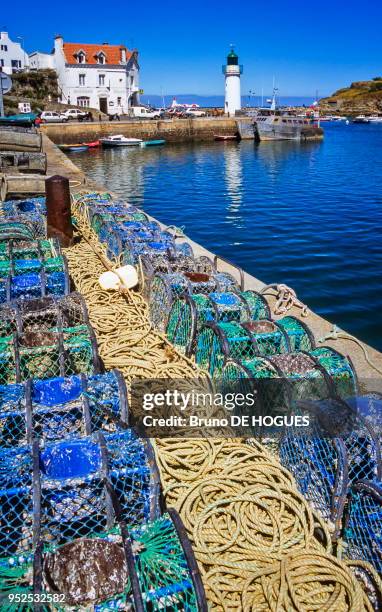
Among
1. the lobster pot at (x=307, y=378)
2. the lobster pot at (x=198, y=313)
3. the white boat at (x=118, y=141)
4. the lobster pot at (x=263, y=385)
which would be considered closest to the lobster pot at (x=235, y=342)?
the lobster pot at (x=198, y=313)

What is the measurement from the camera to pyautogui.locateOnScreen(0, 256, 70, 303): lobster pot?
5688mm

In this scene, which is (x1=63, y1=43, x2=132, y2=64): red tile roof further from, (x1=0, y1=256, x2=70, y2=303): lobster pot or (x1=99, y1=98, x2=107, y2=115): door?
(x1=0, y1=256, x2=70, y2=303): lobster pot

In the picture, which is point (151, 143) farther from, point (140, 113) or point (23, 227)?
point (23, 227)

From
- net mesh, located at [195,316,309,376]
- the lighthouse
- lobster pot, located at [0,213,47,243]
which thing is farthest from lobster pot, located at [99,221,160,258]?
the lighthouse

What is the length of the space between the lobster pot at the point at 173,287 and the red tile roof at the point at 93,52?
62330 mm

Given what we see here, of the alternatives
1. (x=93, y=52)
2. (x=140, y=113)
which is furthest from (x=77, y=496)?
(x=93, y=52)

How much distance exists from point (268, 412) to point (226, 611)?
153cm

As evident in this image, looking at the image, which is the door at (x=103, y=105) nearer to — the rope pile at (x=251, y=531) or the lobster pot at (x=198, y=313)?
the lobster pot at (x=198, y=313)

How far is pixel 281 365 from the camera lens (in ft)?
14.0

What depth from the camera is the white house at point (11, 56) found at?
74750mm

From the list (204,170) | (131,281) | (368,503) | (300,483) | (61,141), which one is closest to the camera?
(368,503)

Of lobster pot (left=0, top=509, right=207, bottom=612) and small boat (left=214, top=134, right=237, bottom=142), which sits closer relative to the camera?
lobster pot (left=0, top=509, right=207, bottom=612)

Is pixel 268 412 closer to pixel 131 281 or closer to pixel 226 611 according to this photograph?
pixel 226 611

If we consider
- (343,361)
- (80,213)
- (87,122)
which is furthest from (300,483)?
(87,122)
